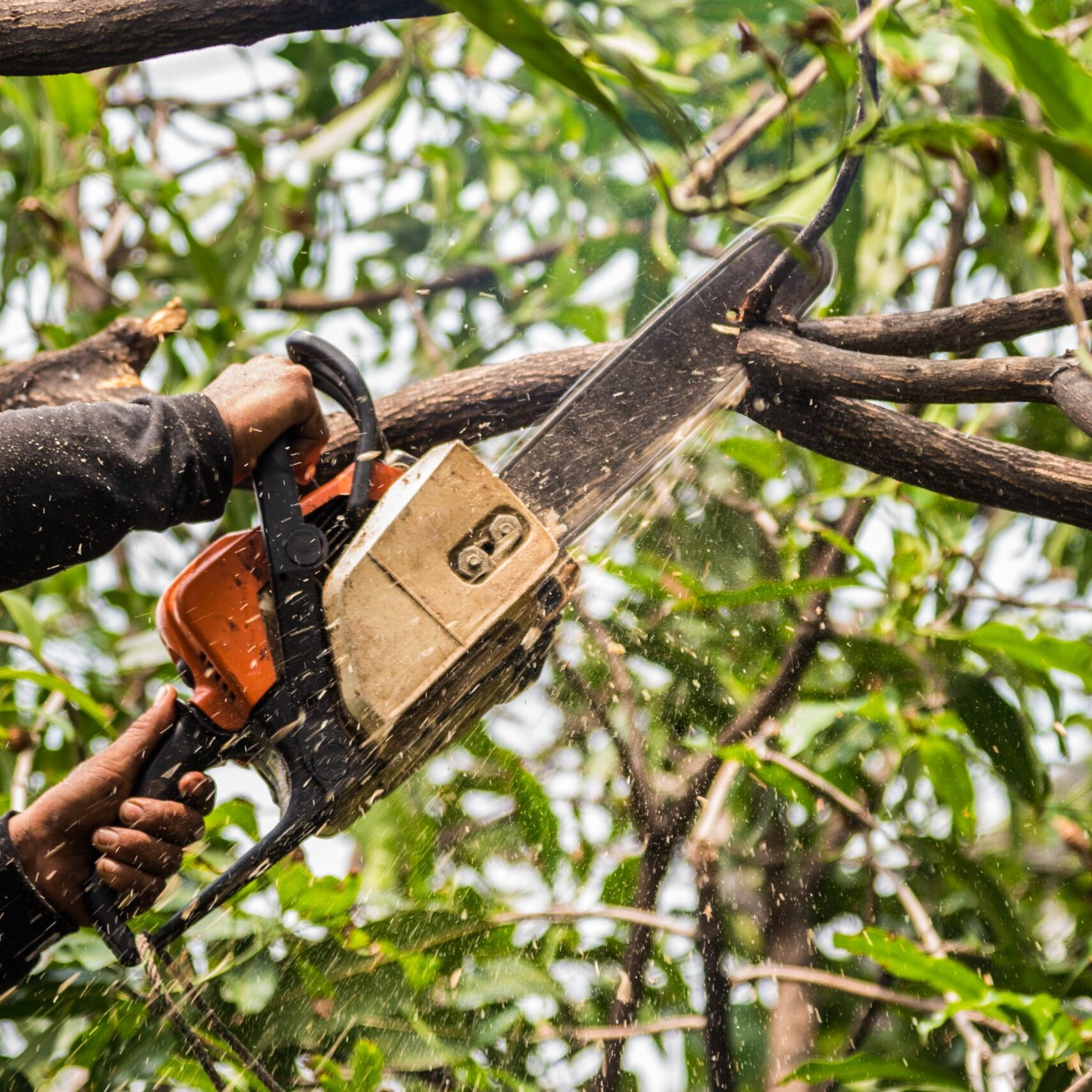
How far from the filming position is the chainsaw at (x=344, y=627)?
0.95 meters

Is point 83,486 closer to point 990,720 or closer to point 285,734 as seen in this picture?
point 285,734

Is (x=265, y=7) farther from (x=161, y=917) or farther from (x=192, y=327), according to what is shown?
(x=192, y=327)

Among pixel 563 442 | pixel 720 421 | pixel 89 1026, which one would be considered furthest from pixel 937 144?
pixel 89 1026

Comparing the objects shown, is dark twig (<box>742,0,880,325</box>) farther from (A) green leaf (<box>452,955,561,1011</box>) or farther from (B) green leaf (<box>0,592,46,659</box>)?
(B) green leaf (<box>0,592,46,659</box>)

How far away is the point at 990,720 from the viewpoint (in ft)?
4.96

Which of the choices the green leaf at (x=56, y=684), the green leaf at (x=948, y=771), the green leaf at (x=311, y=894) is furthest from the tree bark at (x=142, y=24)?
the green leaf at (x=948, y=771)

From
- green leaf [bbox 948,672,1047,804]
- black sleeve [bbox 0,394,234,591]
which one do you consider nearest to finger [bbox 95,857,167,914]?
black sleeve [bbox 0,394,234,591]

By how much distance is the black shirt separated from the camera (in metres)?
0.90

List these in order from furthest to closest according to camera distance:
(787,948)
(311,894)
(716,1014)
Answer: (787,948) → (716,1014) → (311,894)

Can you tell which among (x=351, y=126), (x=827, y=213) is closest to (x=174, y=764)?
(x=827, y=213)

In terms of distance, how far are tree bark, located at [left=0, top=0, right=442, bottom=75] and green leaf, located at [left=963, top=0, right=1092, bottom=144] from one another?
0.52 metres

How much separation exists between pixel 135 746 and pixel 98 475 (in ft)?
0.93

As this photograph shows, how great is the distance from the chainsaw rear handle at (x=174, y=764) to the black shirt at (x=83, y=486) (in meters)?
→ 0.06

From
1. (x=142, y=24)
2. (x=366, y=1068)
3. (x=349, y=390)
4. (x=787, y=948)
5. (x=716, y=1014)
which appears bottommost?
(x=787, y=948)
